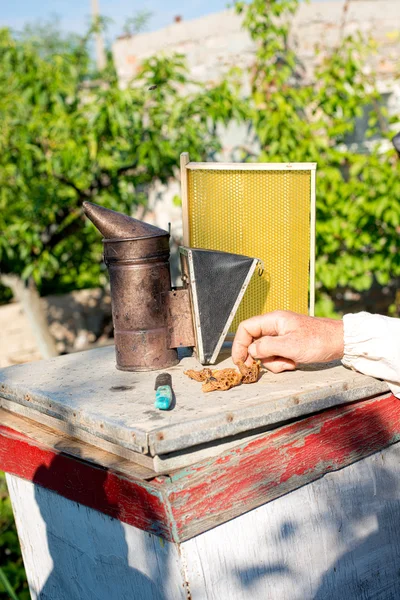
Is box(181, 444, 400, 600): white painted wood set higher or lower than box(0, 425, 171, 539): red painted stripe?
lower

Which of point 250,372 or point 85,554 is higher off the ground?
point 250,372

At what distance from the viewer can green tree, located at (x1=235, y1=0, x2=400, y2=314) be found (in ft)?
14.7

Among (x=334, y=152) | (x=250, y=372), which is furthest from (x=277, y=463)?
(x=334, y=152)

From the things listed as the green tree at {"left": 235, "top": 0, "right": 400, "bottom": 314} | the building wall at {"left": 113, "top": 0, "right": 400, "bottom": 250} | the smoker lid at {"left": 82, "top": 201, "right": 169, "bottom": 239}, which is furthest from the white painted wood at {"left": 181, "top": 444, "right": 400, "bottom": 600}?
the building wall at {"left": 113, "top": 0, "right": 400, "bottom": 250}

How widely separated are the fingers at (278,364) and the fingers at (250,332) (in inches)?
2.3

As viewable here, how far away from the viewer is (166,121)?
14.8ft

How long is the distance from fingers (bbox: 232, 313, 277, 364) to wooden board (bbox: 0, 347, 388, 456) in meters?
0.09

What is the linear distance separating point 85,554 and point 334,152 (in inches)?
149

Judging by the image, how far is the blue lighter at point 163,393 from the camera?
135 cm

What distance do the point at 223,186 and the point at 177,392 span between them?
2.25ft

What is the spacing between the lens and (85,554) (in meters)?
1.50

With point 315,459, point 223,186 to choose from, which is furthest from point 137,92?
point 315,459

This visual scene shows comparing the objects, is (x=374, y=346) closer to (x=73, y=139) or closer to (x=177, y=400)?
(x=177, y=400)

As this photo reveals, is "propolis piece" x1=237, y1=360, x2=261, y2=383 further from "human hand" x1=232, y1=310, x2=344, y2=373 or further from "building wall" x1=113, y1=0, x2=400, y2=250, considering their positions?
"building wall" x1=113, y1=0, x2=400, y2=250
